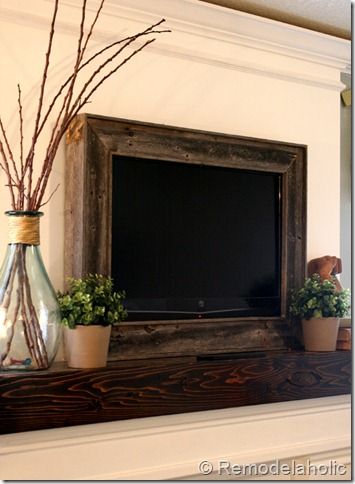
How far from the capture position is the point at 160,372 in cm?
255

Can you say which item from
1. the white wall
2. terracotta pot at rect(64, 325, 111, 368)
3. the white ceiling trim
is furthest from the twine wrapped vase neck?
the white ceiling trim

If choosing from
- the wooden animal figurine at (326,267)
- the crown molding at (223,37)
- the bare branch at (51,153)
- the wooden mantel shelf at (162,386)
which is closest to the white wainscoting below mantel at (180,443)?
the wooden mantel shelf at (162,386)

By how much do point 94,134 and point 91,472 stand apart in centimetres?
113

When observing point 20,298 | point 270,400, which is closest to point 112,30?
point 20,298

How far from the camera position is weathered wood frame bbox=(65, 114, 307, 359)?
263cm

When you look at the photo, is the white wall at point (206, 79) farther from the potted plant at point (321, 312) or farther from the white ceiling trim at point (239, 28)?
the potted plant at point (321, 312)

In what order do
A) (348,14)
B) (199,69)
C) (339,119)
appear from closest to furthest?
(199,69)
(348,14)
(339,119)

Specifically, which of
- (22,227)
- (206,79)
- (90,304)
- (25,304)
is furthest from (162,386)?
(206,79)

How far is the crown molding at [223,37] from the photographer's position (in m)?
2.70

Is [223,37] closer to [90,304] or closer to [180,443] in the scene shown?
[90,304]

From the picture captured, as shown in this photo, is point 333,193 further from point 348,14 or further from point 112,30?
point 112,30

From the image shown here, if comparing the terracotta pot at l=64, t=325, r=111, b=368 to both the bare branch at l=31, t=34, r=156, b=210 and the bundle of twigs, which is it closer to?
the bundle of twigs

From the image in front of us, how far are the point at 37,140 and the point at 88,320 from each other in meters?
0.66

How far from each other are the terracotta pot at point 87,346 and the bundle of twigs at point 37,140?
0.11 metres
